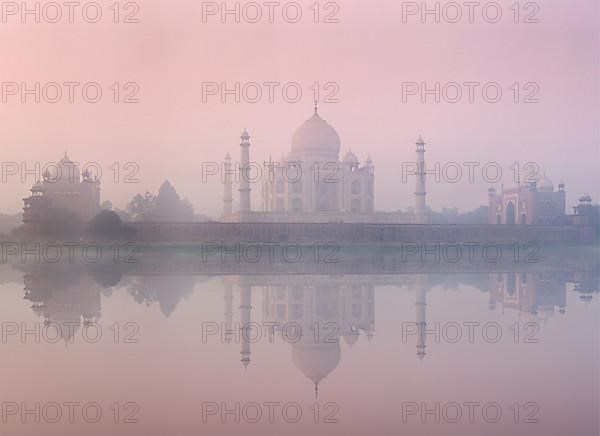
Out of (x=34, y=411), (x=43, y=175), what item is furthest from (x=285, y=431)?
(x=43, y=175)

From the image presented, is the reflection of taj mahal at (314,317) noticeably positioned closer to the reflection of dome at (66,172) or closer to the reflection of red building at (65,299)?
the reflection of red building at (65,299)

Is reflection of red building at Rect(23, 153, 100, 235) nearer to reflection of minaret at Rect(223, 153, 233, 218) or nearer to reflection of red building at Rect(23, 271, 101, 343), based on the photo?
reflection of minaret at Rect(223, 153, 233, 218)

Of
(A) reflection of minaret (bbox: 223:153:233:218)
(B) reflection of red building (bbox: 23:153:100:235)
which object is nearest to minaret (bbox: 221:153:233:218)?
(A) reflection of minaret (bbox: 223:153:233:218)

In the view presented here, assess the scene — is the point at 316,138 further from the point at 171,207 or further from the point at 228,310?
the point at 228,310

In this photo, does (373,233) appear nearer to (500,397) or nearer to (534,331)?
(534,331)

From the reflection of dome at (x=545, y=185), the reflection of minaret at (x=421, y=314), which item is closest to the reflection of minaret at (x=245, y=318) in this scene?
the reflection of minaret at (x=421, y=314)

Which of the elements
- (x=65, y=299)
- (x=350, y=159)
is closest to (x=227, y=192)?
(x=350, y=159)
